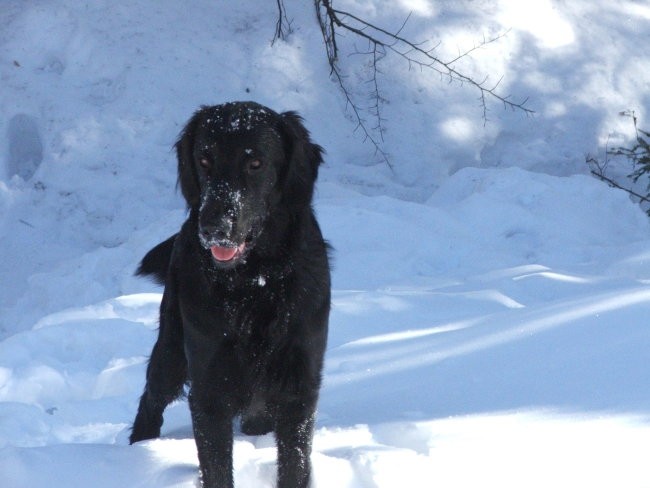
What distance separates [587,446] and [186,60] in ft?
24.6

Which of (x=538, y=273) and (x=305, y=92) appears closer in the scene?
(x=538, y=273)

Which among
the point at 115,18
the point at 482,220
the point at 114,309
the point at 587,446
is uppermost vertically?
the point at 115,18

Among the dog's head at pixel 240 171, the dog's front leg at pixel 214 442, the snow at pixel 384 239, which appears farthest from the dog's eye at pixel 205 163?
the dog's front leg at pixel 214 442

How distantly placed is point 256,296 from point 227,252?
23 centimetres

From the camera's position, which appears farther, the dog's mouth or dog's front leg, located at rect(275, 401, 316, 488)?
dog's front leg, located at rect(275, 401, 316, 488)

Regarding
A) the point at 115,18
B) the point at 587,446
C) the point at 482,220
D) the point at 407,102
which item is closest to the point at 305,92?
the point at 407,102

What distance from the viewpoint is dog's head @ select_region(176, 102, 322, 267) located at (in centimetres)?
248

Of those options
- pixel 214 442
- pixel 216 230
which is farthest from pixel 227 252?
pixel 214 442

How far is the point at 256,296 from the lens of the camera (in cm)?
268

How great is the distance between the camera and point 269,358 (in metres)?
2.68

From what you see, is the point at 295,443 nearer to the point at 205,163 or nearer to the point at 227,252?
the point at 227,252

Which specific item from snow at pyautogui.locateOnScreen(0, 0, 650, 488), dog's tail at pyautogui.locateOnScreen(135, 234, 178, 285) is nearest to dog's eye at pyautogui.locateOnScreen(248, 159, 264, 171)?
snow at pyautogui.locateOnScreen(0, 0, 650, 488)

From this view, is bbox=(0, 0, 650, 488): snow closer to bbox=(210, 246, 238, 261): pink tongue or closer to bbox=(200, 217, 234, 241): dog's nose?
bbox=(210, 246, 238, 261): pink tongue

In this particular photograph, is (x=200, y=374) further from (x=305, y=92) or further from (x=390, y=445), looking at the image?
(x=305, y=92)
